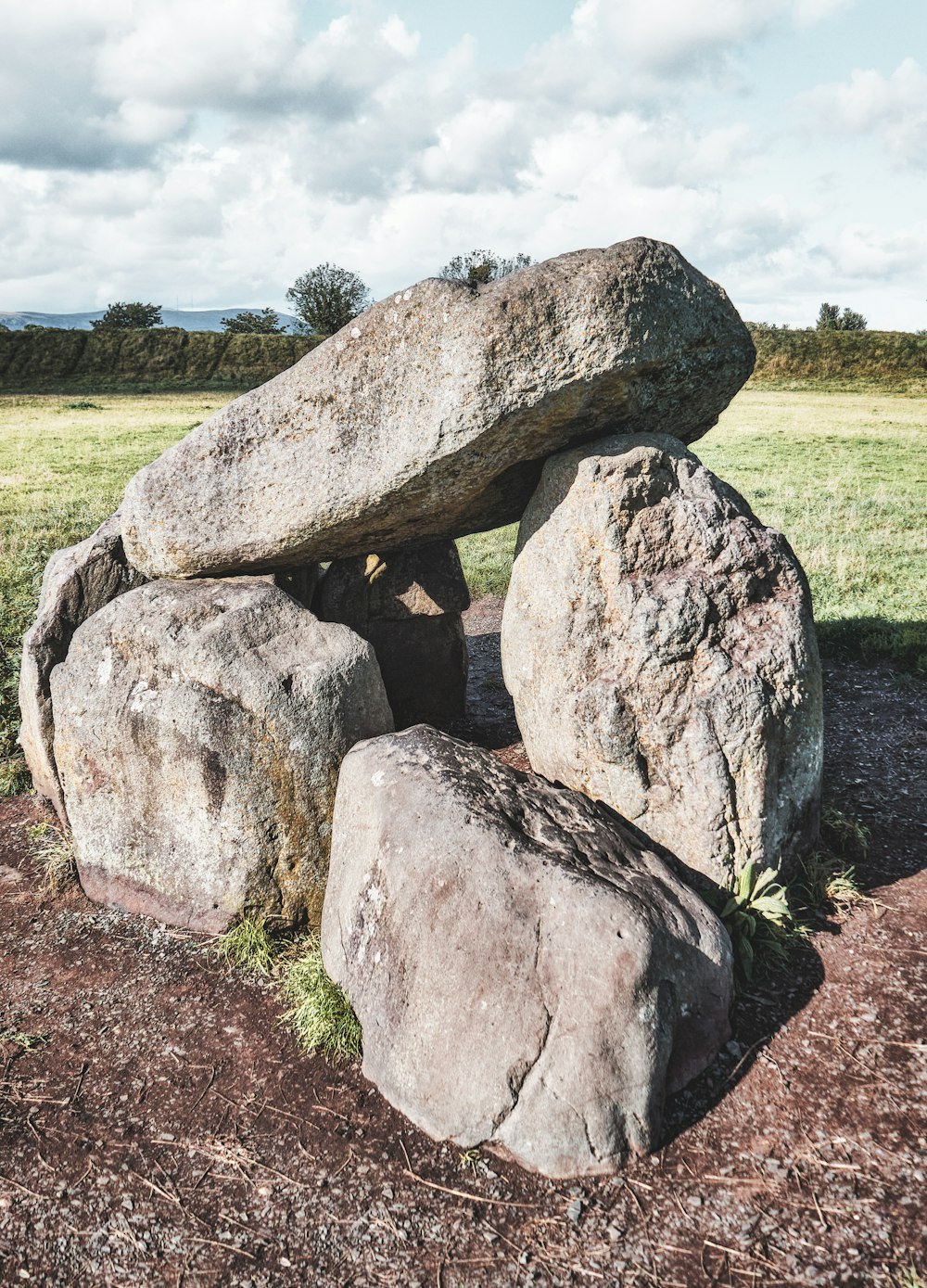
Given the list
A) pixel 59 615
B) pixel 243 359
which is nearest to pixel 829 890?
pixel 59 615

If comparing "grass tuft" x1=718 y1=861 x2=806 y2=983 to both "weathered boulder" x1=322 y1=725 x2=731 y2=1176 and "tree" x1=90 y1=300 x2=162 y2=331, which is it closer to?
"weathered boulder" x1=322 y1=725 x2=731 y2=1176

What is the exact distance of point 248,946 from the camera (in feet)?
20.0

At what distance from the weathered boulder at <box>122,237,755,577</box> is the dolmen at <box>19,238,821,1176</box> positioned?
2 cm

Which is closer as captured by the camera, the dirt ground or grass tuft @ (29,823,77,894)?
the dirt ground

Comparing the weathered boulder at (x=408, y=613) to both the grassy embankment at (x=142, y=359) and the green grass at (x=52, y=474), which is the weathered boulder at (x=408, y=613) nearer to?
the green grass at (x=52, y=474)

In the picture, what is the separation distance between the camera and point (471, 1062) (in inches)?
180

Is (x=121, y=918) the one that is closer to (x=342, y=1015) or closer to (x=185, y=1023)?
(x=185, y=1023)

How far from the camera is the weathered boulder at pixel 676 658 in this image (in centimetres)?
591

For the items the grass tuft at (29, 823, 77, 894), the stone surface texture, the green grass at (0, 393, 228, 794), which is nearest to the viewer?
the grass tuft at (29, 823, 77, 894)

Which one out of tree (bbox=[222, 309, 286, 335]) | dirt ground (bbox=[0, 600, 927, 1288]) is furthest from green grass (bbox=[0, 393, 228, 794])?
tree (bbox=[222, 309, 286, 335])

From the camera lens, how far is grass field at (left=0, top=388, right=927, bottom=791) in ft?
37.5

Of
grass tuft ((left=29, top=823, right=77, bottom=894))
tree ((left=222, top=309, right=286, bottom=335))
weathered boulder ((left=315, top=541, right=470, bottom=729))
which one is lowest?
grass tuft ((left=29, top=823, right=77, bottom=894))

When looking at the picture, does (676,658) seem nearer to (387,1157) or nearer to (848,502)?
(387,1157)

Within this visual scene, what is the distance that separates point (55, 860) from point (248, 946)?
6.38ft
